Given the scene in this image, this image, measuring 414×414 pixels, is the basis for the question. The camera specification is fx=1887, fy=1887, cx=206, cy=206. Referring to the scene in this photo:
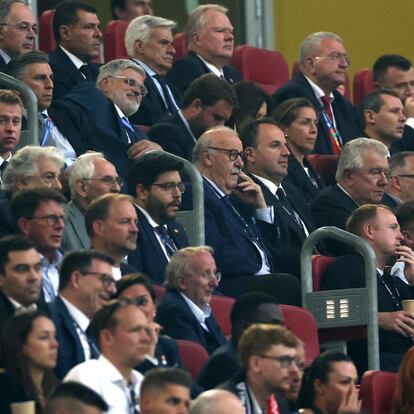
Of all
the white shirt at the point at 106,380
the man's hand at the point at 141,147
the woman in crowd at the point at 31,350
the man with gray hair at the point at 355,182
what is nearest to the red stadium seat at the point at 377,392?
the white shirt at the point at 106,380

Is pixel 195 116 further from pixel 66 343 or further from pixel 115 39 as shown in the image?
→ pixel 66 343

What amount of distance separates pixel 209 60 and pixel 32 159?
3051 millimetres

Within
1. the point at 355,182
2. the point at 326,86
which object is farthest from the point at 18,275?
the point at 326,86

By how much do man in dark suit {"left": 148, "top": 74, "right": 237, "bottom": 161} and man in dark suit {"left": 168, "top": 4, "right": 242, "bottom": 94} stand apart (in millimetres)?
1058

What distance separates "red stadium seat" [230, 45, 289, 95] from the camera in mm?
11312

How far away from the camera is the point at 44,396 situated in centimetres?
600

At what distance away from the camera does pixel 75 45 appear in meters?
9.78

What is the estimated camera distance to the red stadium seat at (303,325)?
7.61 metres

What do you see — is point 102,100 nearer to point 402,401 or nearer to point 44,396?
point 402,401

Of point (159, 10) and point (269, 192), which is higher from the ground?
point (159, 10)

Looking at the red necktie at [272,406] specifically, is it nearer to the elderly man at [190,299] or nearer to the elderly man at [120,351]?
the elderly man at [120,351]

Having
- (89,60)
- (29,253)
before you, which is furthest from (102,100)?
(29,253)

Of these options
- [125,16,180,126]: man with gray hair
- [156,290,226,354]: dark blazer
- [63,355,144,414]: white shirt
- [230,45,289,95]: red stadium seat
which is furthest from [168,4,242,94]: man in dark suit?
[63,355,144,414]: white shirt

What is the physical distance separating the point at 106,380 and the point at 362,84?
610 cm
